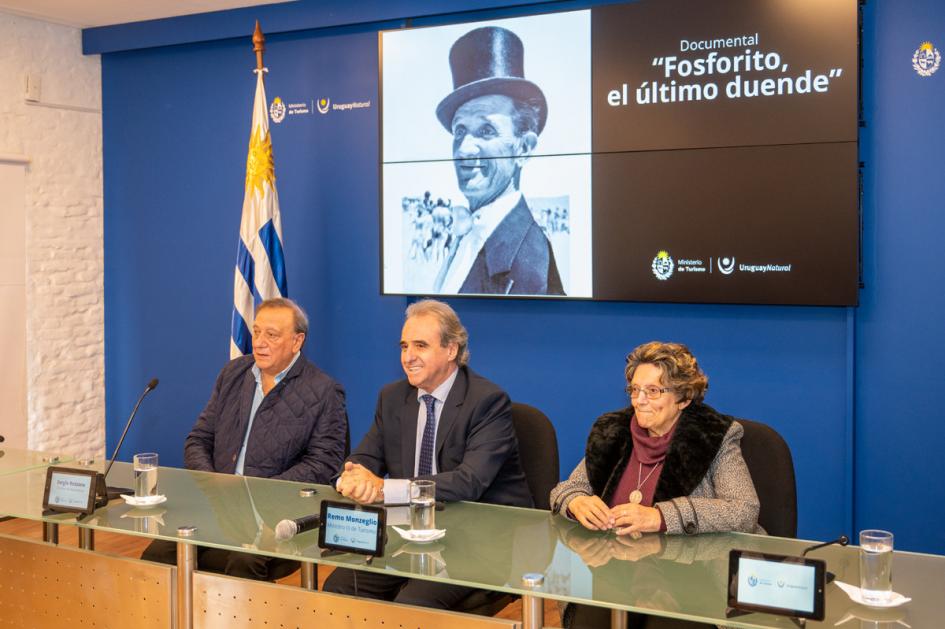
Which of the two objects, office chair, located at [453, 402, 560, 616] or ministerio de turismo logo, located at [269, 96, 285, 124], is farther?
ministerio de turismo logo, located at [269, 96, 285, 124]

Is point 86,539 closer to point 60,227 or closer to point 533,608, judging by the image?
point 533,608

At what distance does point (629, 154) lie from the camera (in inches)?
164

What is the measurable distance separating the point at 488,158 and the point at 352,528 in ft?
8.65

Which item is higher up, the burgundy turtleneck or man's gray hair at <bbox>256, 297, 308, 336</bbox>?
man's gray hair at <bbox>256, 297, 308, 336</bbox>

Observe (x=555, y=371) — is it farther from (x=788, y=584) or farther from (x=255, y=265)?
(x=788, y=584)

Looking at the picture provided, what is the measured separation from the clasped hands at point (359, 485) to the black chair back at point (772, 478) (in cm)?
92

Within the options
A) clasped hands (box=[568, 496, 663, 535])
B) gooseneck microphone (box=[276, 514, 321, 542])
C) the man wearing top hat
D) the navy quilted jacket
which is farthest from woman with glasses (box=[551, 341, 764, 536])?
the man wearing top hat

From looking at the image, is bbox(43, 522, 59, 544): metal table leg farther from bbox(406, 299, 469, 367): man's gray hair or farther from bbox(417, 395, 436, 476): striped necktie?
bbox(406, 299, 469, 367): man's gray hair

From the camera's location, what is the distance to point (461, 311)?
473 centimetres

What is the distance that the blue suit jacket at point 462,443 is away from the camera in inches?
104

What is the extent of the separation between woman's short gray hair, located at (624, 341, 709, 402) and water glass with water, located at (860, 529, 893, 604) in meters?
0.72

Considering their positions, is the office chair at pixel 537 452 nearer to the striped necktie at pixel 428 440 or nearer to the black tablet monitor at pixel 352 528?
the striped necktie at pixel 428 440

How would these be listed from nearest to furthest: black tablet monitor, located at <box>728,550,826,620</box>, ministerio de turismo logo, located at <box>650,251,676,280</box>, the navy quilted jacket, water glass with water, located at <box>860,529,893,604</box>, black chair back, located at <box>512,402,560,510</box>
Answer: black tablet monitor, located at <box>728,550,826,620</box>, water glass with water, located at <box>860,529,893,604</box>, black chair back, located at <box>512,402,560,510</box>, the navy quilted jacket, ministerio de turismo logo, located at <box>650,251,676,280</box>

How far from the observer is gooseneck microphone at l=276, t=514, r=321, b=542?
7.17ft
